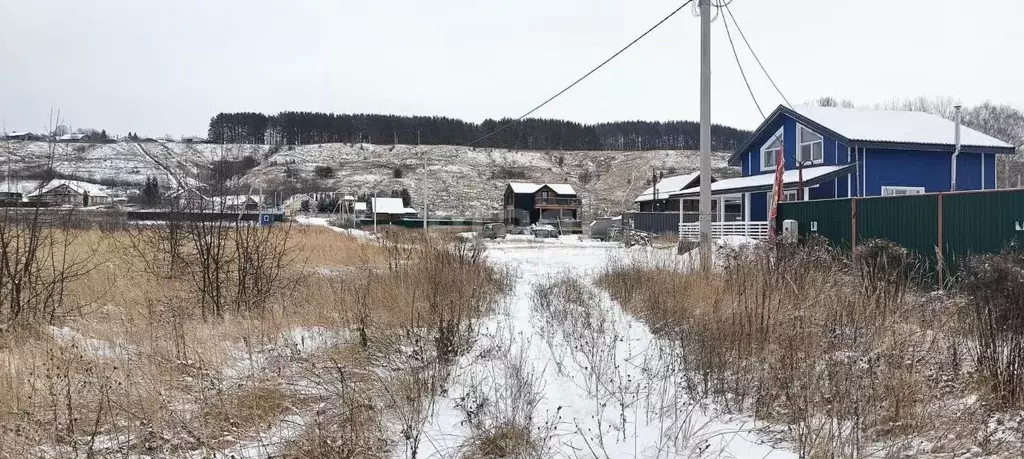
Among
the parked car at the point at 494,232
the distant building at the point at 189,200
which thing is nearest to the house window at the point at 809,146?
the parked car at the point at 494,232

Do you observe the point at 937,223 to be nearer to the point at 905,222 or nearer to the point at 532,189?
the point at 905,222

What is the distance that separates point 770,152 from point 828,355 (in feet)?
75.8

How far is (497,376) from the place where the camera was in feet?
14.5

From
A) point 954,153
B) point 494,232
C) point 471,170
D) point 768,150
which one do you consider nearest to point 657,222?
point 494,232

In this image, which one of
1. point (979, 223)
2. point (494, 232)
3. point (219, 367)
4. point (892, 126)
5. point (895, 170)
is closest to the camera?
point (219, 367)

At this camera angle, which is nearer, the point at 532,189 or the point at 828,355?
the point at 828,355

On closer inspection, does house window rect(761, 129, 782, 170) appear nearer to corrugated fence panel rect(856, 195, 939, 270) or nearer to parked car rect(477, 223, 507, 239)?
parked car rect(477, 223, 507, 239)

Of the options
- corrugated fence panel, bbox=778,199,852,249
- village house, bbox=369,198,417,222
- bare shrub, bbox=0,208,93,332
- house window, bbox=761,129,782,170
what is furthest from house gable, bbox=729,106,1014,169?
village house, bbox=369,198,417,222

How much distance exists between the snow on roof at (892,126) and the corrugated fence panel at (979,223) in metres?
13.8

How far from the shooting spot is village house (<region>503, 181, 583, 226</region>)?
59.7 meters

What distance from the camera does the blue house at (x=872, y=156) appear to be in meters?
20.2

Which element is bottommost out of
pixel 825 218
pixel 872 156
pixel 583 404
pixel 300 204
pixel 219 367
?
pixel 583 404

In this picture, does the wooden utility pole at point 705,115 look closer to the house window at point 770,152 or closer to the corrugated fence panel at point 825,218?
the corrugated fence panel at point 825,218

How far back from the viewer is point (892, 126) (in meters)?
21.8
